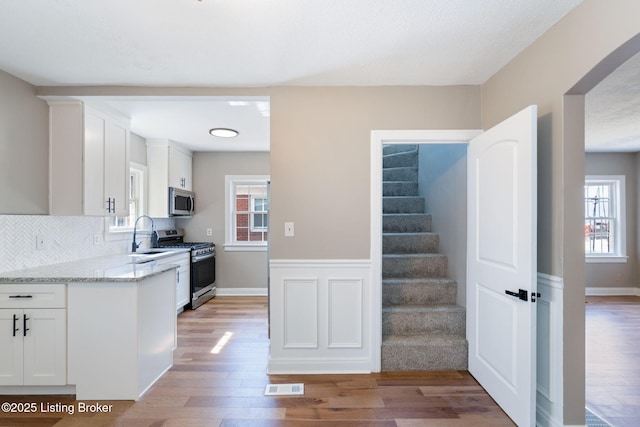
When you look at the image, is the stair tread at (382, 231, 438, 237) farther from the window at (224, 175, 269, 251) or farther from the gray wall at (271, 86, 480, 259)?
the window at (224, 175, 269, 251)

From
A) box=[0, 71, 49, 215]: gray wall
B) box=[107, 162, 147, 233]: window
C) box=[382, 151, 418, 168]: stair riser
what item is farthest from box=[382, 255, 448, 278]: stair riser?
box=[107, 162, 147, 233]: window

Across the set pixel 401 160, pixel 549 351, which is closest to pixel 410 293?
pixel 549 351

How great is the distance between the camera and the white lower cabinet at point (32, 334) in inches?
86.2

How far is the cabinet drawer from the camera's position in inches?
86.4

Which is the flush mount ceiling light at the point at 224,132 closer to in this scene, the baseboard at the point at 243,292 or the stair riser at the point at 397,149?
the stair riser at the point at 397,149

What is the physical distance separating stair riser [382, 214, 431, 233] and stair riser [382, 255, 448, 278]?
1.86ft

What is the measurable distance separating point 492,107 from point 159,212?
4.24 metres

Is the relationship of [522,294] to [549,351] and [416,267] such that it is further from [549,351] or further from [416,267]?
[416,267]

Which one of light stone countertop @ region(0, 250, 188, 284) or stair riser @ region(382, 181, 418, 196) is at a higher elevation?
stair riser @ region(382, 181, 418, 196)

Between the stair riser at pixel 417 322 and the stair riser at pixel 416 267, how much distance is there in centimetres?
51

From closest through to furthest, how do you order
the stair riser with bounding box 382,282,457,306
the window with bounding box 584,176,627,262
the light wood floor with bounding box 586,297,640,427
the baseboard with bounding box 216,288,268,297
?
the light wood floor with bounding box 586,297,640,427
the stair riser with bounding box 382,282,457,306
the baseboard with bounding box 216,288,268,297
the window with bounding box 584,176,627,262

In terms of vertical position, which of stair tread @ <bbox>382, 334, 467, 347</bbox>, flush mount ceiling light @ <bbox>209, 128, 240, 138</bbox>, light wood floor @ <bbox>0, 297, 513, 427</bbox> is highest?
flush mount ceiling light @ <bbox>209, 128, 240, 138</bbox>

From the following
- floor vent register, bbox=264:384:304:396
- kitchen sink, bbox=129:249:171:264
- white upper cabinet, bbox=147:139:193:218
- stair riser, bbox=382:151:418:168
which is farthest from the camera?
white upper cabinet, bbox=147:139:193:218

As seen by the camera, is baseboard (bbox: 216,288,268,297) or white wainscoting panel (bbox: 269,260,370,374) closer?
white wainscoting panel (bbox: 269,260,370,374)
